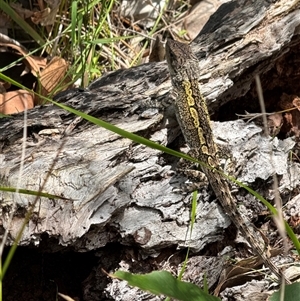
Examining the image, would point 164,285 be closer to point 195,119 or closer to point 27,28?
point 195,119

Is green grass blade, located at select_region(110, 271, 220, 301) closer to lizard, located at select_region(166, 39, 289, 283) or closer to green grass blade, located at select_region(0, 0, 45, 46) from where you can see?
lizard, located at select_region(166, 39, 289, 283)

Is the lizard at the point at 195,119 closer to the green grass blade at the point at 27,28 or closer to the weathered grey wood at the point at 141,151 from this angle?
the weathered grey wood at the point at 141,151

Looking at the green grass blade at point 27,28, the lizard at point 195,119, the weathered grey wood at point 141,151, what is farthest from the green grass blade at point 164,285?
the green grass blade at point 27,28

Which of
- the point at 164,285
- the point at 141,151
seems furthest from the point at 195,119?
the point at 164,285

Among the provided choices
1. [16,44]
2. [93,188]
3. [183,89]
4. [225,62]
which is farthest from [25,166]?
[16,44]

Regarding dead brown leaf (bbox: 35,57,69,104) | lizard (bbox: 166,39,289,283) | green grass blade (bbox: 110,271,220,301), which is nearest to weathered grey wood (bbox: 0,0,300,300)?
lizard (bbox: 166,39,289,283)
